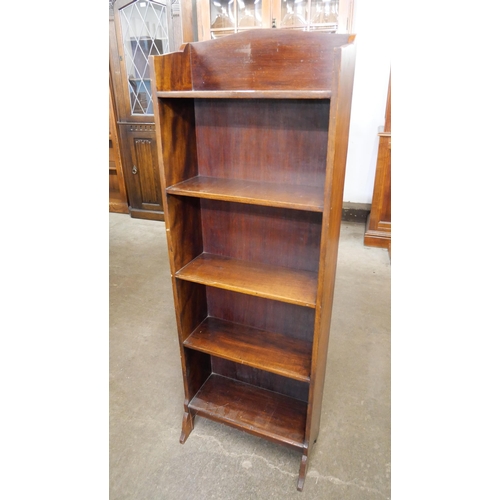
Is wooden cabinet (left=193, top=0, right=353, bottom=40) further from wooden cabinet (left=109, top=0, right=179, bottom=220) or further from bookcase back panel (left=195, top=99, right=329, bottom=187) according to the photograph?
bookcase back panel (left=195, top=99, right=329, bottom=187)

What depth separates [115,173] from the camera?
175 inches

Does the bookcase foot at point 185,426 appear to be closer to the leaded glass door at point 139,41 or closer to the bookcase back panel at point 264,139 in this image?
the bookcase back panel at point 264,139

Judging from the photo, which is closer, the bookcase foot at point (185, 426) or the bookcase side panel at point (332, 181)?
the bookcase side panel at point (332, 181)

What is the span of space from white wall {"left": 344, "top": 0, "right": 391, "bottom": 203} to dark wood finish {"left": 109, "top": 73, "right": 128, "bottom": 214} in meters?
2.72

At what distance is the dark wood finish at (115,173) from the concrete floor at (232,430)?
2.11 meters

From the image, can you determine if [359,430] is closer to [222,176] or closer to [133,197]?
[222,176]

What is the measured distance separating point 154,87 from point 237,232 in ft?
1.97

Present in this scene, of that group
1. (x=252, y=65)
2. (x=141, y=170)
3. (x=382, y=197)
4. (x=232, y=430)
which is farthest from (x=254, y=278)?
(x=141, y=170)

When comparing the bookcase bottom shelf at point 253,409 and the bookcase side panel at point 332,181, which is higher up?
the bookcase side panel at point 332,181

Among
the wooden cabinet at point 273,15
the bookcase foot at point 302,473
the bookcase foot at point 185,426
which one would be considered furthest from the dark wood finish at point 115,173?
the bookcase foot at point 302,473

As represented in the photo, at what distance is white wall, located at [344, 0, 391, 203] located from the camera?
3.35 meters

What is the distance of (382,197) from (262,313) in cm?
230

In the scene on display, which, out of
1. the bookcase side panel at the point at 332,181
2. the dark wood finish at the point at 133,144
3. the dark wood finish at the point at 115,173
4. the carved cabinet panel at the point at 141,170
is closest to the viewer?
the bookcase side panel at the point at 332,181

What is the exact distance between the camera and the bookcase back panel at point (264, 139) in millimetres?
1182
